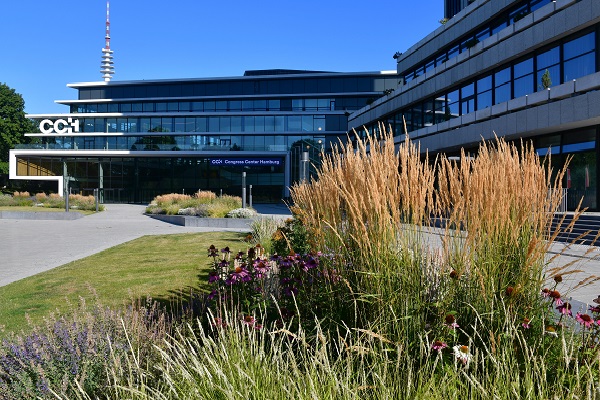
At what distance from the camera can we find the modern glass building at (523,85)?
1941 cm

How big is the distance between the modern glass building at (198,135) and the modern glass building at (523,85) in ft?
84.0

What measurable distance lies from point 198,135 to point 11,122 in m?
31.8

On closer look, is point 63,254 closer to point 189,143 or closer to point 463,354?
point 463,354

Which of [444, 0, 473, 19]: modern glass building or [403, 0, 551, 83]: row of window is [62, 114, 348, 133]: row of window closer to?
[444, 0, 473, 19]: modern glass building

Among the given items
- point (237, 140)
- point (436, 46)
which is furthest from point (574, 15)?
point (237, 140)

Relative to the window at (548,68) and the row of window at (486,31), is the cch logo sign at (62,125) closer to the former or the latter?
the row of window at (486,31)

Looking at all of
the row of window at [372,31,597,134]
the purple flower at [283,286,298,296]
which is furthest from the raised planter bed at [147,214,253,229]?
the purple flower at [283,286,298,296]

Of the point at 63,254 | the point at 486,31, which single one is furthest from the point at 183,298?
the point at 486,31

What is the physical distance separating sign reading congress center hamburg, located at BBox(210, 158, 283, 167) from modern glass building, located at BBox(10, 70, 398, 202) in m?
0.12

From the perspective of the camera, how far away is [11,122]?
70.9m

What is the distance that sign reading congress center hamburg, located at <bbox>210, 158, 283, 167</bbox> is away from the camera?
57375 millimetres

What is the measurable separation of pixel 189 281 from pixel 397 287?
18.7ft

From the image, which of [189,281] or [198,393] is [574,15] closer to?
[189,281]

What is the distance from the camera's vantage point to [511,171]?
358 centimetres
